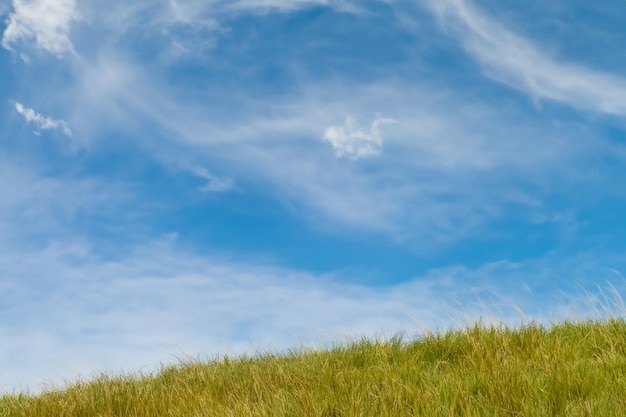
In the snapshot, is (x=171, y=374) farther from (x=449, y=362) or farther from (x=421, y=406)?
(x=421, y=406)

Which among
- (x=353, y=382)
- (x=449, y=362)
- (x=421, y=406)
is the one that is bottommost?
(x=421, y=406)

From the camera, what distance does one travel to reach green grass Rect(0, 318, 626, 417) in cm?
512

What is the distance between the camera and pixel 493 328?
7836mm

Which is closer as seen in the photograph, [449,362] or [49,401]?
[449,362]

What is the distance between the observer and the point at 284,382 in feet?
22.1

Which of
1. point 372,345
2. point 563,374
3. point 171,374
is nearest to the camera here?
point 563,374

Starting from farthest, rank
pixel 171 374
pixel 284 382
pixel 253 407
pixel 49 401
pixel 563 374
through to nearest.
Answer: pixel 171 374 < pixel 49 401 < pixel 284 382 < pixel 253 407 < pixel 563 374

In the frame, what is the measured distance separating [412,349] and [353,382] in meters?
2.00

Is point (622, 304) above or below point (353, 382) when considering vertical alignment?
above

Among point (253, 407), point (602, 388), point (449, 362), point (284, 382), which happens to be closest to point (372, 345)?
point (449, 362)

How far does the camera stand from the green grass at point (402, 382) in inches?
201

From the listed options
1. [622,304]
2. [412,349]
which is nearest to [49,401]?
[412,349]

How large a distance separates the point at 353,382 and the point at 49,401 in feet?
12.6

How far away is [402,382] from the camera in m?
6.01
